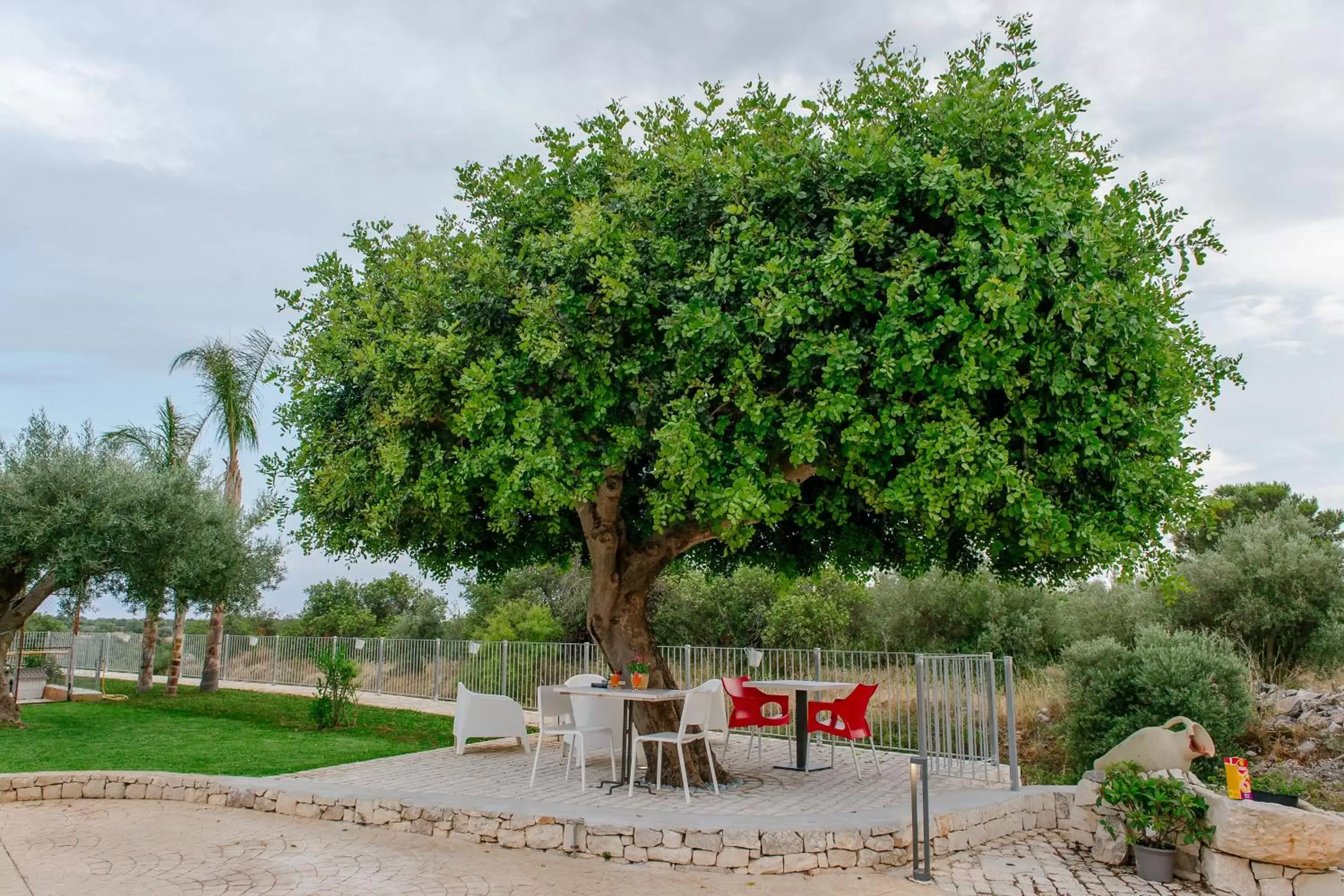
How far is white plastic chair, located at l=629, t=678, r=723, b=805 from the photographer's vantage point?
836 centimetres

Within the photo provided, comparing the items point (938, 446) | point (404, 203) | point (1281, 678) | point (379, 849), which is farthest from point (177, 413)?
point (1281, 678)

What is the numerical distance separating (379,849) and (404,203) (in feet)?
24.6

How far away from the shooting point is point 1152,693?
11.2m

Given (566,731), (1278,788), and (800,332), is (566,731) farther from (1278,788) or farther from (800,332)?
(1278,788)

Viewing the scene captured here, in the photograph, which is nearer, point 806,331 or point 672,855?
point 672,855

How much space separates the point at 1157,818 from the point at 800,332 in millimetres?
5076

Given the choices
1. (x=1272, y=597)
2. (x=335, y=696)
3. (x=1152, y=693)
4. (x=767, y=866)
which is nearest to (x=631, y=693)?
(x=767, y=866)

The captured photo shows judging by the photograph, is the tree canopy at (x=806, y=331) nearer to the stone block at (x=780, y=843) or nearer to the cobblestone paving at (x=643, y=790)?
the stone block at (x=780, y=843)

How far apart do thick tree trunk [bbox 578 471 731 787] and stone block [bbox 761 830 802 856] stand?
2.77m

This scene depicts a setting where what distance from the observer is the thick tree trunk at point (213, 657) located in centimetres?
2162

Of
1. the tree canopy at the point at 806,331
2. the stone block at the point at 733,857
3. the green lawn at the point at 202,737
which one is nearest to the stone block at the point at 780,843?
the stone block at the point at 733,857

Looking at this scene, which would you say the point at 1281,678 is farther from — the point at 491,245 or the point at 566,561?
the point at 491,245

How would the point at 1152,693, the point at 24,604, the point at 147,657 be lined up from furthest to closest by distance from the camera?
the point at 147,657
the point at 24,604
the point at 1152,693

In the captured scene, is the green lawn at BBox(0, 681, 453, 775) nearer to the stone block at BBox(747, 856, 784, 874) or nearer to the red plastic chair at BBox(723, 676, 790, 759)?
the red plastic chair at BBox(723, 676, 790, 759)
